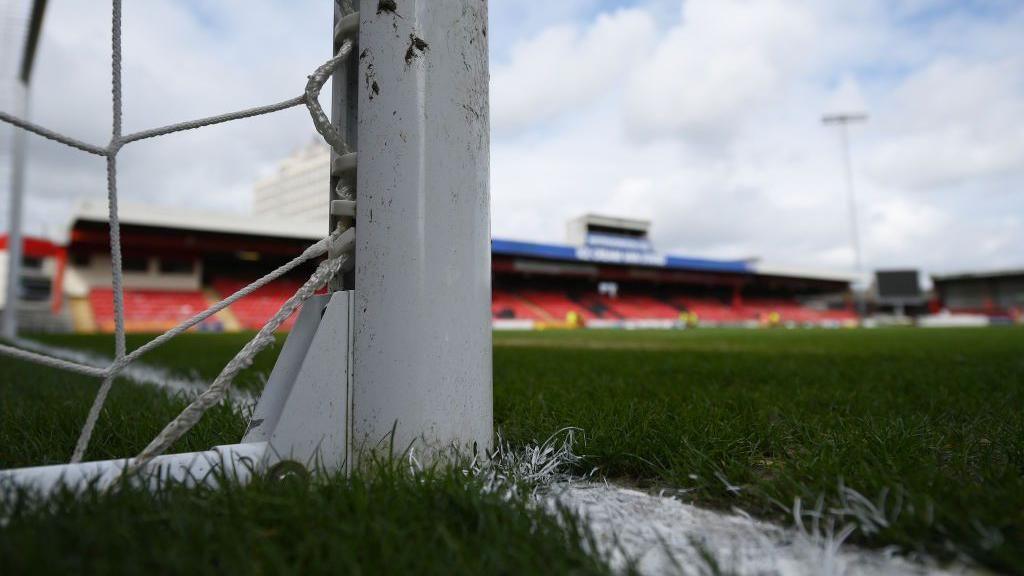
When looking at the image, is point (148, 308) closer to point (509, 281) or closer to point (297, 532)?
point (509, 281)

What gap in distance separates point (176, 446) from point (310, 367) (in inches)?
20.6

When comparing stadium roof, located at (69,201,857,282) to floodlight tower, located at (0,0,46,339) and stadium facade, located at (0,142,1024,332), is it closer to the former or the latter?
stadium facade, located at (0,142,1024,332)

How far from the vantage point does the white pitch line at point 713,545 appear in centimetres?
63

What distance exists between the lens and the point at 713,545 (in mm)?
718

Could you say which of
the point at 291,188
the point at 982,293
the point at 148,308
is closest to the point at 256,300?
the point at 148,308

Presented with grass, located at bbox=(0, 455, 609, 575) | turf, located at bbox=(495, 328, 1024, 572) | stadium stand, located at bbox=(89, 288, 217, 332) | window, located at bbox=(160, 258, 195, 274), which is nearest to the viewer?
grass, located at bbox=(0, 455, 609, 575)

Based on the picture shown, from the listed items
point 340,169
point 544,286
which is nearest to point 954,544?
point 340,169

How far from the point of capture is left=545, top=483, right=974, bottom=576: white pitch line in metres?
0.63

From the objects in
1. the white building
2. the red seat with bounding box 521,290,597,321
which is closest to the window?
the red seat with bounding box 521,290,597,321

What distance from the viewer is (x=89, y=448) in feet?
3.84

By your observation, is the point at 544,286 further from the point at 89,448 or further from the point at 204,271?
the point at 89,448

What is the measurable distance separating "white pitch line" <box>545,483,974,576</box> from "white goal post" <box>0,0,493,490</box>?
274 mm

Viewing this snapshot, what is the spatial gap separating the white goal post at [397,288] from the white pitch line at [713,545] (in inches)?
10.8

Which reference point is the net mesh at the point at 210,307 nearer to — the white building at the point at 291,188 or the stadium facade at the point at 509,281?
the stadium facade at the point at 509,281
